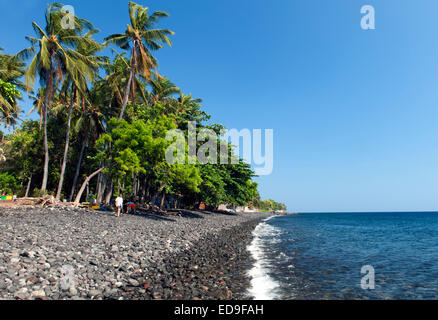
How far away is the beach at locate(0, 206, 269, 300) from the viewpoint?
5.93m

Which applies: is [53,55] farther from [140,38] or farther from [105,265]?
[105,265]

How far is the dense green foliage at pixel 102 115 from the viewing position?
62.2 ft

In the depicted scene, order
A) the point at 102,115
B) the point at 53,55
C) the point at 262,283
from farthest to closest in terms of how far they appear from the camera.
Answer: the point at 102,115, the point at 53,55, the point at 262,283

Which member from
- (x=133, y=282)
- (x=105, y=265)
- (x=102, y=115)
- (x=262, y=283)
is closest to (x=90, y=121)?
(x=102, y=115)

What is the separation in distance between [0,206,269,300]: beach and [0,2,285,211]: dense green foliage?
5237 millimetres

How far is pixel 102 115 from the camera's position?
27.3 m

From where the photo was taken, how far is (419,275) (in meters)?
10.6

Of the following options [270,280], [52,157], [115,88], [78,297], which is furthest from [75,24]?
[270,280]

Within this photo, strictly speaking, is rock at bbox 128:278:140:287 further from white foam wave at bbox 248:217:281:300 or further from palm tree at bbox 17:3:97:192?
palm tree at bbox 17:3:97:192

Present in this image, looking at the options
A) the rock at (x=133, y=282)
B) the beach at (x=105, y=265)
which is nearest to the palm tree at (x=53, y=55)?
the beach at (x=105, y=265)

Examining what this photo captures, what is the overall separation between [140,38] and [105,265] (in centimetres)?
2161
